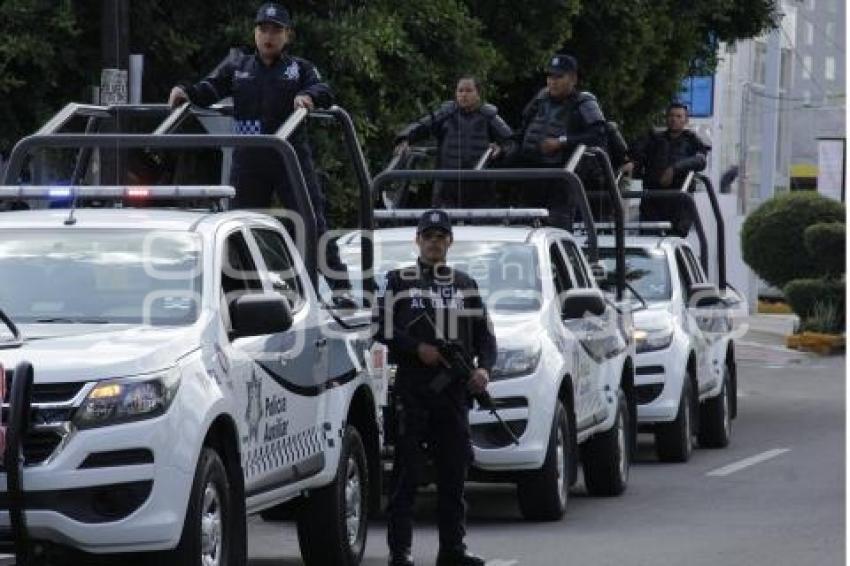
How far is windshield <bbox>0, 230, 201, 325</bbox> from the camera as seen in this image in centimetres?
979

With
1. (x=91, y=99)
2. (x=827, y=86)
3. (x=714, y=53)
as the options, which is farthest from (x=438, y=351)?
(x=827, y=86)

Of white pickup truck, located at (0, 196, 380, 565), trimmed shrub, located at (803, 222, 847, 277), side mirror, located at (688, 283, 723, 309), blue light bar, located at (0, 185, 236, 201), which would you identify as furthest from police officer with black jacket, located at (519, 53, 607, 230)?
trimmed shrub, located at (803, 222, 847, 277)

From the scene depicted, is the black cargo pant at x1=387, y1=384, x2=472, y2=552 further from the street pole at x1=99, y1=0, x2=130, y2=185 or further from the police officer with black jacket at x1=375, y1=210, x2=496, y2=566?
the street pole at x1=99, y1=0, x2=130, y2=185

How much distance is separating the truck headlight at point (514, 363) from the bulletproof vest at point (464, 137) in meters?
4.11

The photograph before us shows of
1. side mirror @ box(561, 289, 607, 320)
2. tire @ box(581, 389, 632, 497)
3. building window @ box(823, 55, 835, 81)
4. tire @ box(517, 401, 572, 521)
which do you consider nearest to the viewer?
tire @ box(517, 401, 572, 521)

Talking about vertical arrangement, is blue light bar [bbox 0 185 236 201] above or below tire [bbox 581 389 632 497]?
above

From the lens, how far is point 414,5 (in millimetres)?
23172

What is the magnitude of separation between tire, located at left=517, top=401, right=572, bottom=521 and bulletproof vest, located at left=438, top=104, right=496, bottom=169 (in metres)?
3.83

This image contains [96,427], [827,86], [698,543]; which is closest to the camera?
[96,427]

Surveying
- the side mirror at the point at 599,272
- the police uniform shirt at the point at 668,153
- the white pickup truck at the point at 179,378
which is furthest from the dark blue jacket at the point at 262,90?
the police uniform shirt at the point at 668,153

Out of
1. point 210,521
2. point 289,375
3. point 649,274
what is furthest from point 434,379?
point 649,274

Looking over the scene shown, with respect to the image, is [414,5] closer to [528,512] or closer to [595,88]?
[595,88]

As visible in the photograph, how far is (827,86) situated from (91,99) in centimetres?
8012

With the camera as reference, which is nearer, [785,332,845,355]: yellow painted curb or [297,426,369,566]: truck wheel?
[297,426,369,566]: truck wheel
